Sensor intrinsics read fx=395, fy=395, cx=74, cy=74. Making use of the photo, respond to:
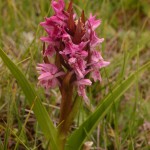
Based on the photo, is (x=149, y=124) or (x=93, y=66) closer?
(x=93, y=66)

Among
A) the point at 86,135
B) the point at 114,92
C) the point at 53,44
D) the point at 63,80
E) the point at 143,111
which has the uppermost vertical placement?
the point at 53,44

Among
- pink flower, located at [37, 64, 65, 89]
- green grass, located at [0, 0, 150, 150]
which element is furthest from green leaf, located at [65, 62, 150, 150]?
pink flower, located at [37, 64, 65, 89]

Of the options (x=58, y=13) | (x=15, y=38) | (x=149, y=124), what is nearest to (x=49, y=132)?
(x=58, y=13)

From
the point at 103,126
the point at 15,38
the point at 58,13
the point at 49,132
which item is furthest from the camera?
→ the point at 15,38

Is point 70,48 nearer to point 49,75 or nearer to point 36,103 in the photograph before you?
point 49,75

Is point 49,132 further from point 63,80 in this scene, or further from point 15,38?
point 15,38

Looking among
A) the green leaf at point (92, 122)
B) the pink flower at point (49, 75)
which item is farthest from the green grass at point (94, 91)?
the pink flower at point (49, 75)
